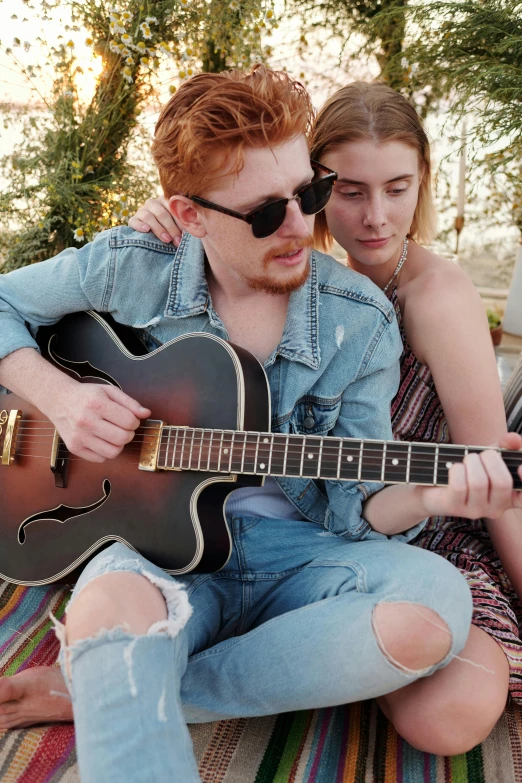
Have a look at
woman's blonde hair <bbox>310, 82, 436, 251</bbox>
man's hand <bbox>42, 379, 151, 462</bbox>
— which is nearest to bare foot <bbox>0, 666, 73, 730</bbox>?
man's hand <bbox>42, 379, 151, 462</bbox>

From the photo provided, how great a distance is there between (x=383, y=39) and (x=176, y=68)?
116 cm

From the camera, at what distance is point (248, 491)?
170 cm

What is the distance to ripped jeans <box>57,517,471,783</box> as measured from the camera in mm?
1126

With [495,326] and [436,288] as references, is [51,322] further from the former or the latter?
[495,326]

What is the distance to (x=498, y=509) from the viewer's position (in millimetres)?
1251

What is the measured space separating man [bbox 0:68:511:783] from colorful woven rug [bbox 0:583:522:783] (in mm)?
91

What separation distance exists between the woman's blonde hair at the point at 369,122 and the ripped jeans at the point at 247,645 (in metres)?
0.98

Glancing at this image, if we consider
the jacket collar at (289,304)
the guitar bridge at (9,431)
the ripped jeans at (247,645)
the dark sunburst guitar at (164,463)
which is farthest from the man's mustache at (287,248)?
the guitar bridge at (9,431)

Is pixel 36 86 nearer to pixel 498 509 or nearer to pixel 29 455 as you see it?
pixel 29 455

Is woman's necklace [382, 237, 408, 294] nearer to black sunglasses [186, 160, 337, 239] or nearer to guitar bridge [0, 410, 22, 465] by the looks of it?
black sunglasses [186, 160, 337, 239]

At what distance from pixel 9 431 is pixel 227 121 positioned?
3.01ft

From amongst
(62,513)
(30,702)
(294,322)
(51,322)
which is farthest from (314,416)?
(30,702)

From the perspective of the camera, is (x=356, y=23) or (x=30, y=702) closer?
(x=30, y=702)

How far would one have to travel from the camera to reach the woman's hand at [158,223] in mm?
1862
